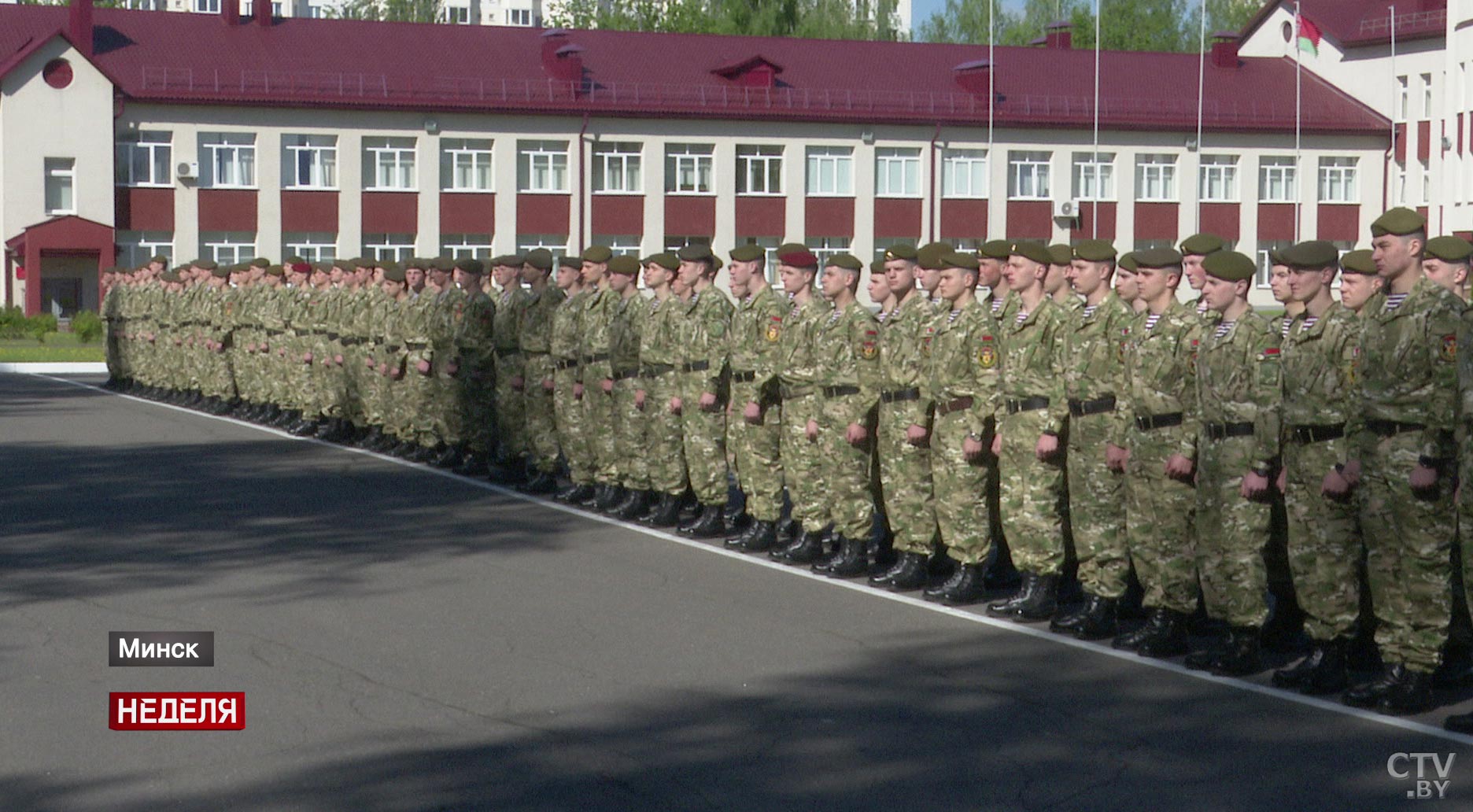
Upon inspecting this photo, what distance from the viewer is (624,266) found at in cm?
1470

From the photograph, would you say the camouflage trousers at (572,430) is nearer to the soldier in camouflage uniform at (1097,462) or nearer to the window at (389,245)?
the soldier in camouflage uniform at (1097,462)

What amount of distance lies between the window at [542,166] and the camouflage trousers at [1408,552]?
4672 centimetres

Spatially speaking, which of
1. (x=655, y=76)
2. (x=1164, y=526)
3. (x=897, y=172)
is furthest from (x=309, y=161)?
(x=1164, y=526)

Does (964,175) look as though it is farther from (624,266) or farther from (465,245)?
(624,266)

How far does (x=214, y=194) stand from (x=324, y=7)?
51894 mm

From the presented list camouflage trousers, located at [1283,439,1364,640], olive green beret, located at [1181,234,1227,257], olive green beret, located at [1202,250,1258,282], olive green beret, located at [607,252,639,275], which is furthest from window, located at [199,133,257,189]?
camouflage trousers, located at [1283,439,1364,640]

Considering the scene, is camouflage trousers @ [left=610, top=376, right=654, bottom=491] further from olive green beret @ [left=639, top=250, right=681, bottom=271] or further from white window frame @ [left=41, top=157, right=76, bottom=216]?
white window frame @ [left=41, top=157, right=76, bottom=216]

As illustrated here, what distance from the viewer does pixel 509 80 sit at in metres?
53.3

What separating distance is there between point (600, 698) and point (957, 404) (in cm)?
339

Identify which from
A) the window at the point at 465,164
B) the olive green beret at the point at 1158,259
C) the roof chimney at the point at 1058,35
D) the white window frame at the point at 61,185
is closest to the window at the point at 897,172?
the roof chimney at the point at 1058,35

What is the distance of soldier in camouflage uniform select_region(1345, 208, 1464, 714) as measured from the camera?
755 cm

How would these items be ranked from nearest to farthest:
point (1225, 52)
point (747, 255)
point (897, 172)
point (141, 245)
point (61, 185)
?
1. point (747, 255)
2. point (61, 185)
3. point (141, 245)
4. point (897, 172)
5. point (1225, 52)

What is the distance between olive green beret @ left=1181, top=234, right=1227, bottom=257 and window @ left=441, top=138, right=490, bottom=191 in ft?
147

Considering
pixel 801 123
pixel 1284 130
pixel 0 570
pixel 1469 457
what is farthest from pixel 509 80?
pixel 1469 457
